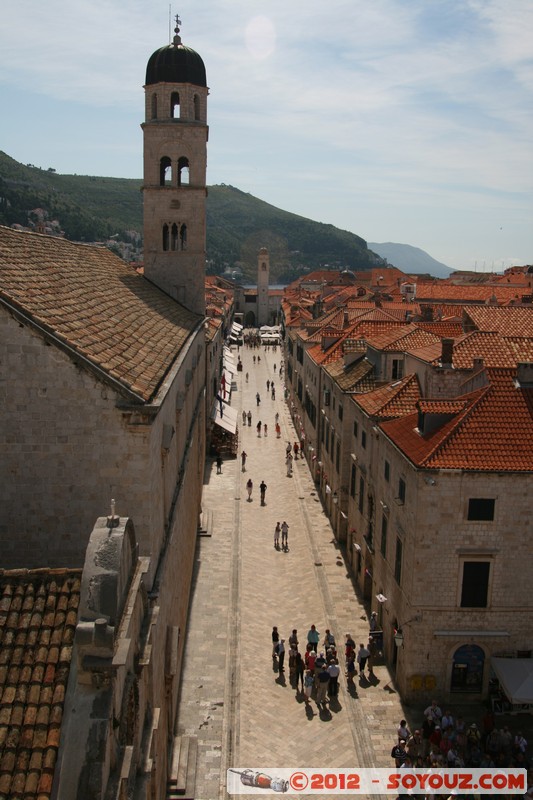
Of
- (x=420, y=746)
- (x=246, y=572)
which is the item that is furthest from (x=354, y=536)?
(x=420, y=746)

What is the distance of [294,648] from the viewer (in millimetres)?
21391

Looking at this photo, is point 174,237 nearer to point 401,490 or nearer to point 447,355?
point 447,355

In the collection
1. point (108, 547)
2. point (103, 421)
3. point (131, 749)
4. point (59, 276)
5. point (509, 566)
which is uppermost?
point (59, 276)

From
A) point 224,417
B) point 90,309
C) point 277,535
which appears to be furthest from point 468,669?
point 224,417

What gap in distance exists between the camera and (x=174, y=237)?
3553 centimetres

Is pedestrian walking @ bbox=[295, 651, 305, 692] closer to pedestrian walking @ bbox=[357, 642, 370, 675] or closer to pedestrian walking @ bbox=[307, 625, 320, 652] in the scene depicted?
pedestrian walking @ bbox=[307, 625, 320, 652]

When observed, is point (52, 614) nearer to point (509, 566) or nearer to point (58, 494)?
point (58, 494)

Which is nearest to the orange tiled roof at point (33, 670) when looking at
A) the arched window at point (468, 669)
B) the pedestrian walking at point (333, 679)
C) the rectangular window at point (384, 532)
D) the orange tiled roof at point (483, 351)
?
the pedestrian walking at point (333, 679)

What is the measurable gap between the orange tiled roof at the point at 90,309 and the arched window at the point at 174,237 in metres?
Result: 8.65

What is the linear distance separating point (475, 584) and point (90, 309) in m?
12.1

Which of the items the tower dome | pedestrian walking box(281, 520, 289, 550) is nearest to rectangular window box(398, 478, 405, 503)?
pedestrian walking box(281, 520, 289, 550)

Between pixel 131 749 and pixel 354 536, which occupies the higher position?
pixel 131 749

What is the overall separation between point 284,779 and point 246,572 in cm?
1174

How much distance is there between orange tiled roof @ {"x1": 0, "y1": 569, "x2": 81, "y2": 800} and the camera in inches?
301
